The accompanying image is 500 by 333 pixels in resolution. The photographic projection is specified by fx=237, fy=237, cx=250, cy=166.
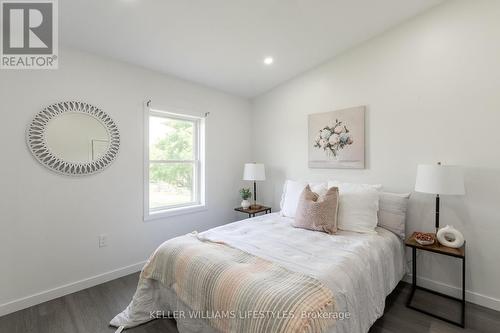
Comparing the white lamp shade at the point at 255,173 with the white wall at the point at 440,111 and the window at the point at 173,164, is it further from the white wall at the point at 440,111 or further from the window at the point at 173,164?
the white wall at the point at 440,111

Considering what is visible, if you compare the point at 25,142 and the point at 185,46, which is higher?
the point at 185,46

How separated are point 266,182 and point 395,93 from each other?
7.16ft

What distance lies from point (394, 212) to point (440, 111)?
3.60ft

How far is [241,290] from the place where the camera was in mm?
1317

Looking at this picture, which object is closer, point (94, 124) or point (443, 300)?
point (443, 300)

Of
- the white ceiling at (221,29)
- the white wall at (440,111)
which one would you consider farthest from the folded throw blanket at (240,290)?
the white ceiling at (221,29)

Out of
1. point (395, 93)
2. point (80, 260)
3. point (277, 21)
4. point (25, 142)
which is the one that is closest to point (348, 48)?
point (395, 93)

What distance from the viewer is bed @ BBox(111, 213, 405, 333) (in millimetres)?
1471

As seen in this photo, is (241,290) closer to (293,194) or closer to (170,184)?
(293,194)

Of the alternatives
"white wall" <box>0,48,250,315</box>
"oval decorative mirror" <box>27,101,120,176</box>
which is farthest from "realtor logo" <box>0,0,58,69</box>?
"oval decorative mirror" <box>27,101,120,176</box>

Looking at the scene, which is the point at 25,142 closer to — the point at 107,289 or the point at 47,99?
the point at 47,99

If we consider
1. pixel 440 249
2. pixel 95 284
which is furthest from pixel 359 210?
pixel 95 284

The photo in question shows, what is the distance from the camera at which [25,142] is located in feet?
7.04

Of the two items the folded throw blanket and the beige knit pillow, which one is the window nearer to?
the folded throw blanket
